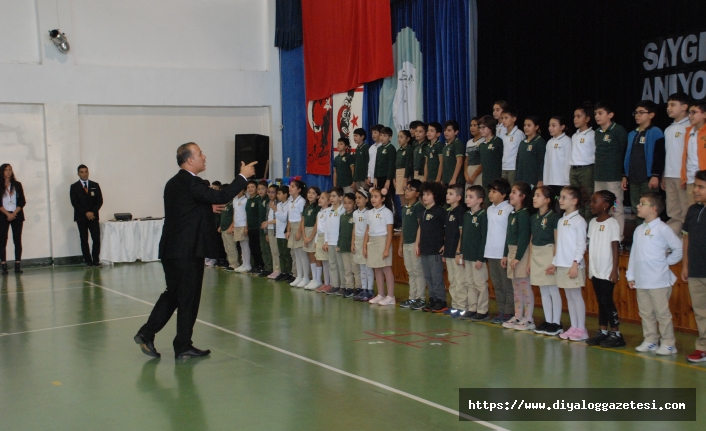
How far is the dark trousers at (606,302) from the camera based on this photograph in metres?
6.14

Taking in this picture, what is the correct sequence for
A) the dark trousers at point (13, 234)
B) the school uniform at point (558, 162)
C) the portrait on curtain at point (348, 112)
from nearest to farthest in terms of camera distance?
the school uniform at point (558, 162), the dark trousers at point (13, 234), the portrait on curtain at point (348, 112)

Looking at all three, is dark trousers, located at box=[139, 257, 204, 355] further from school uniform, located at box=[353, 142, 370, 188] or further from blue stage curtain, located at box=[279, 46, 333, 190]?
blue stage curtain, located at box=[279, 46, 333, 190]

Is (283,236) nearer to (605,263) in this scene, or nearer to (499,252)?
(499,252)

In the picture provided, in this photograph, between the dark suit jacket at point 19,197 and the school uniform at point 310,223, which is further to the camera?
the dark suit jacket at point 19,197

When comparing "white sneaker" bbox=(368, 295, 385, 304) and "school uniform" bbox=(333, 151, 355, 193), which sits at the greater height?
"school uniform" bbox=(333, 151, 355, 193)

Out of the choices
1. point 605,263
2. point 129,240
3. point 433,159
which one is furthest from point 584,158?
point 129,240

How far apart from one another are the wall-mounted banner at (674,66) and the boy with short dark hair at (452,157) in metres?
2.25

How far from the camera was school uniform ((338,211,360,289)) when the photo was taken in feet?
29.1

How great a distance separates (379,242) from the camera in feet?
27.5

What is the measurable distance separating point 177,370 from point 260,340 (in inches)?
45.1

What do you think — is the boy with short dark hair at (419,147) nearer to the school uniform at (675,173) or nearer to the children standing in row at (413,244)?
the children standing in row at (413,244)

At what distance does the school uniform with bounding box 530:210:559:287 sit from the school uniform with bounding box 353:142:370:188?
482 cm

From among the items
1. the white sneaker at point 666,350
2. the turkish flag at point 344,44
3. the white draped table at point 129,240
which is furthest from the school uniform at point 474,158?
the white draped table at point 129,240

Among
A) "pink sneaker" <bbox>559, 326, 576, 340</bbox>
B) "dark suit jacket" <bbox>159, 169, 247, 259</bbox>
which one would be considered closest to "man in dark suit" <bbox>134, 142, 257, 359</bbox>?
"dark suit jacket" <bbox>159, 169, 247, 259</bbox>
